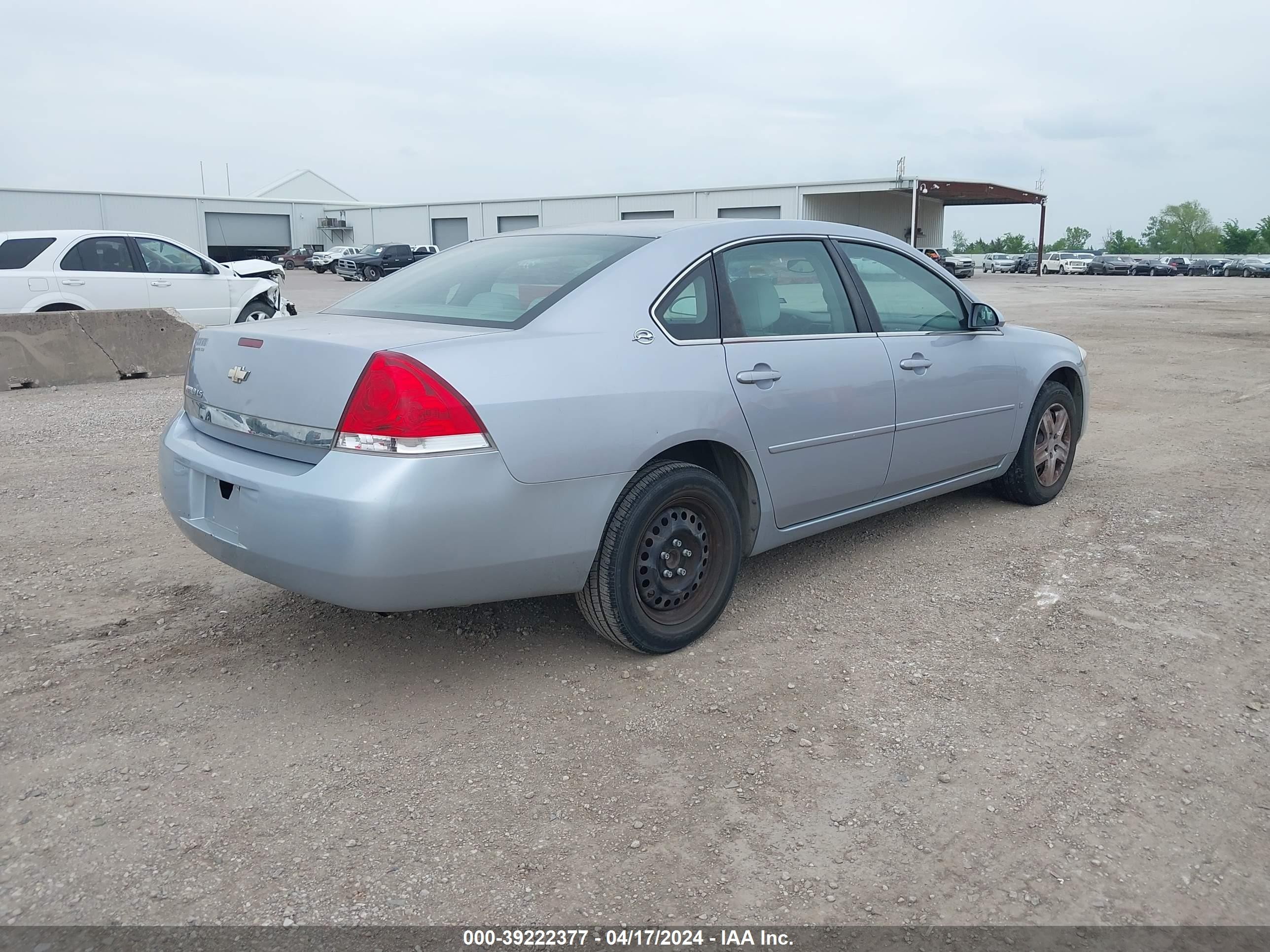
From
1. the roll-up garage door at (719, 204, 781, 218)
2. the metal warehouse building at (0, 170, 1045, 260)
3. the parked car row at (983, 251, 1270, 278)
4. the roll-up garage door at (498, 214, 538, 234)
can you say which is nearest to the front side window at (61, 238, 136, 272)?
the metal warehouse building at (0, 170, 1045, 260)

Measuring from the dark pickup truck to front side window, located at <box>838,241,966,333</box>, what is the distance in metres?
38.0

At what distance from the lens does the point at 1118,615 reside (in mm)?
4062

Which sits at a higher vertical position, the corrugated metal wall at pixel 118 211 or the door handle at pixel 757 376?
the corrugated metal wall at pixel 118 211

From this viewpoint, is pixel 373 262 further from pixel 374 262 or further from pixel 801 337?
pixel 801 337

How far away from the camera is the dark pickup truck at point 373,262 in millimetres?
41562

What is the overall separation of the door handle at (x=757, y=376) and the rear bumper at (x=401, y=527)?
0.72m

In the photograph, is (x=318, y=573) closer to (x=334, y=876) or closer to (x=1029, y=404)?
(x=334, y=876)

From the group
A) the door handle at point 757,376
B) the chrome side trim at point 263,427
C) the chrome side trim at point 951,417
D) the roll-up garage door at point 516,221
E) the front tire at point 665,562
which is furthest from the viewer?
the roll-up garage door at point 516,221

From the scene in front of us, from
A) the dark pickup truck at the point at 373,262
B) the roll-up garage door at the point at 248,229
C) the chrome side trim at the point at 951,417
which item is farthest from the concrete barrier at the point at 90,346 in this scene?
the roll-up garage door at the point at 248,229

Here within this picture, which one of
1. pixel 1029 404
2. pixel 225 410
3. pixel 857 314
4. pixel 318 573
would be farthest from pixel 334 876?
pixel 1029 404

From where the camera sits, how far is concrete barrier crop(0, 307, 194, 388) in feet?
33.0

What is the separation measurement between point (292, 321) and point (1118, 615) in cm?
344

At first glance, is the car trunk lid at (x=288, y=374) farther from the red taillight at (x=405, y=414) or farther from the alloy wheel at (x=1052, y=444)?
the alloy wheel at (x=1052, y=444)

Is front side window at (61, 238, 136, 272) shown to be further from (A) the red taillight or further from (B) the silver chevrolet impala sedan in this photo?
(A) the red taillight
